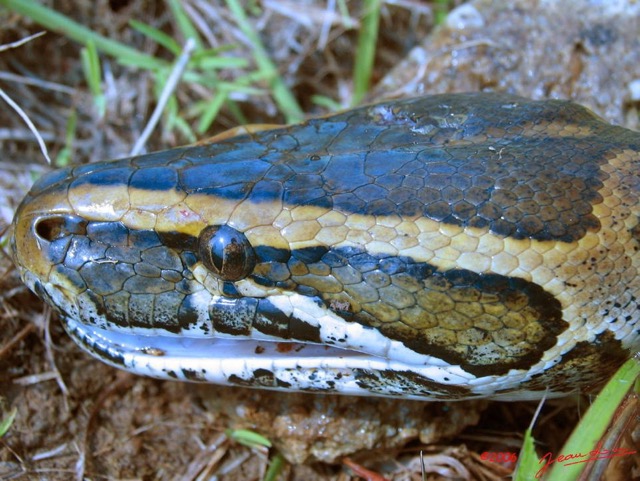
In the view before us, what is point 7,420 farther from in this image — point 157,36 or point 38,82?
point 157,36

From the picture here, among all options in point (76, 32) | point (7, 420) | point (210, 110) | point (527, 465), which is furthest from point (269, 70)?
point (527, 465)

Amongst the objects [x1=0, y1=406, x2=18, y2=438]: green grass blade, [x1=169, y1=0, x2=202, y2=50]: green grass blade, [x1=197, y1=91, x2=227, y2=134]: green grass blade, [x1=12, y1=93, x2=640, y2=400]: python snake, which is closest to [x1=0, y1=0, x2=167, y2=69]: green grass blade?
[x1=169, y1=0, x2=202, y2=50]: green grass blade

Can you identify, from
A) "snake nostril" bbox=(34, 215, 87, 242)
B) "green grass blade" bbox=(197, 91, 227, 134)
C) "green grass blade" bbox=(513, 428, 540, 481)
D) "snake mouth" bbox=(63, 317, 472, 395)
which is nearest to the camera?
"green grass blade" bbox=(513, 428, 540, 481)

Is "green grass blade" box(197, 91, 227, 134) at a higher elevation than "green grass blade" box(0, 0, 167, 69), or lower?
lower

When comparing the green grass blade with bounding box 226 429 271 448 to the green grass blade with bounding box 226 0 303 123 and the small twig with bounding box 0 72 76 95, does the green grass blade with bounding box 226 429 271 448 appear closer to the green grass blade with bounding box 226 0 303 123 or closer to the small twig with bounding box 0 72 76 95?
the green grass blade with bounding box 226 0 303 123

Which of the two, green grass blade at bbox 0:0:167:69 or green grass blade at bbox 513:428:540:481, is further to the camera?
green grass blade at bbox 0:0:167:69

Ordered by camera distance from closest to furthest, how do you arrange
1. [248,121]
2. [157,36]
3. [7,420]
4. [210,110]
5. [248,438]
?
[7,420] → [248,438] → [210,110] → [157,36] → [248,121]

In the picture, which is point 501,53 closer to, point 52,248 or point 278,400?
point 278,400

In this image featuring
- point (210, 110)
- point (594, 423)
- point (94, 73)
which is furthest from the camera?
point (210, 110)
